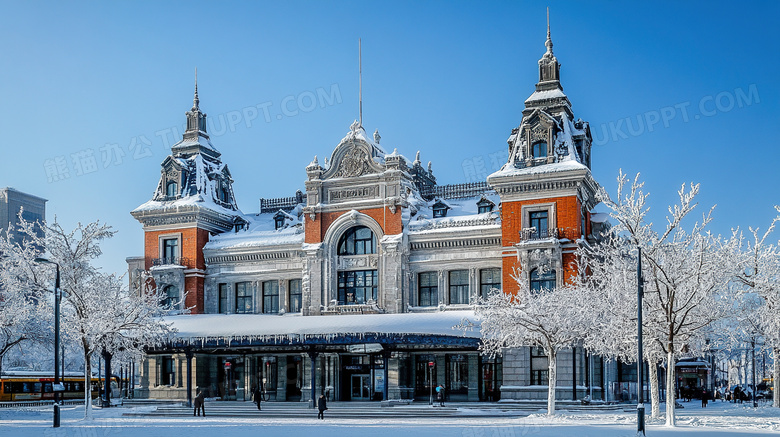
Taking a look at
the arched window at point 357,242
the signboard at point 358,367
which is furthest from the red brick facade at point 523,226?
the signboard at point 358,367

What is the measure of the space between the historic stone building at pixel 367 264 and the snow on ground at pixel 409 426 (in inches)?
290

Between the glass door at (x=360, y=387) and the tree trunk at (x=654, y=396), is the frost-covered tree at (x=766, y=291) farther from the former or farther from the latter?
the glass door at (x=360, y=387)

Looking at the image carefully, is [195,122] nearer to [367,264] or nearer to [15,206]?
[367,264]

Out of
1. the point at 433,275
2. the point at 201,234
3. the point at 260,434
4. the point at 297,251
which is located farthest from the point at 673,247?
the point at 201,234

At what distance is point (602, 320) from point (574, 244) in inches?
432

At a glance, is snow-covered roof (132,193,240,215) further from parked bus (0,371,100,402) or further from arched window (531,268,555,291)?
arched window (531,268,555,291)

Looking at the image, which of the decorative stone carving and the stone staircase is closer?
the stone staircase

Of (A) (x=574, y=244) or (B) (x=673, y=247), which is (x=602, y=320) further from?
(A) (x=574, y=244)

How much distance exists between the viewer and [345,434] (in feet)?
96.1

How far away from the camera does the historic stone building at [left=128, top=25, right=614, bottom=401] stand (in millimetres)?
46906

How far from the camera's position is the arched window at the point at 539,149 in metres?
49.3

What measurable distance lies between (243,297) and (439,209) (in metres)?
14.2

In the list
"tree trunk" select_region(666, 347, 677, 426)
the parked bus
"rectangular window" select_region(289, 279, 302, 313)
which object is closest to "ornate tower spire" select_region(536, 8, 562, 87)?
"rectangular window" select_region(289, 279, 302, 313)

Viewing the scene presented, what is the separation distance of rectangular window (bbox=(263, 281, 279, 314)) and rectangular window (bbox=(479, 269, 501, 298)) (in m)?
13.8
